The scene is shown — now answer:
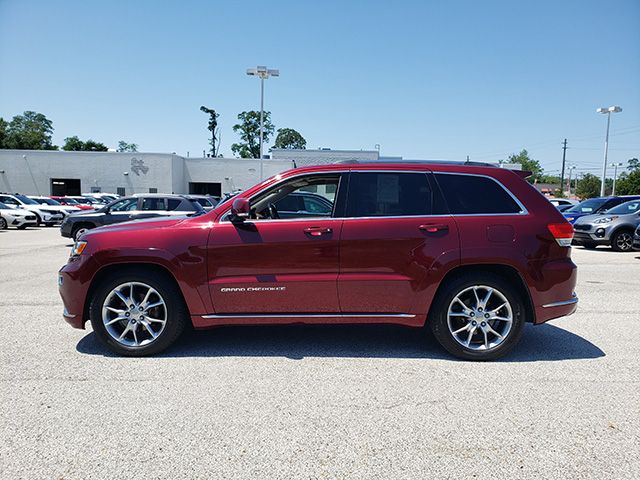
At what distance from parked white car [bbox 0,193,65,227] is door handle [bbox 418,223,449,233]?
2347 centimetres

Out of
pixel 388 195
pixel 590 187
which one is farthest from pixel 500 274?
pixel 590 187

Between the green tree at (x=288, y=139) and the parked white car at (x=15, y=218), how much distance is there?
100815 millimetres

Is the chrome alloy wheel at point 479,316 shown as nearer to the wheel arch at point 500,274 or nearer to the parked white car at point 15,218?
the wheel arch at point 500,274

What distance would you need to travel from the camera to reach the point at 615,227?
1263 centimetres

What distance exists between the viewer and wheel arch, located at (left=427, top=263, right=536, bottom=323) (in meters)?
4.07

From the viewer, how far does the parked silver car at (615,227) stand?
41.4 feet

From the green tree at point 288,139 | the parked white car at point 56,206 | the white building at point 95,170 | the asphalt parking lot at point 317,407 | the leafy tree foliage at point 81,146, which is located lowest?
the asphalt parking lot at point 317,407

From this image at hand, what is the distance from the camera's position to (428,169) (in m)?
4.21

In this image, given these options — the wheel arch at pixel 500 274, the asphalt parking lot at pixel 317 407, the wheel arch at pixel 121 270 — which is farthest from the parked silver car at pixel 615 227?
the wheel arch at pixel 121 270

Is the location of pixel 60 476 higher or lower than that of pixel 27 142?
lower

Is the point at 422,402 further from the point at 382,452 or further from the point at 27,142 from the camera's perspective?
the point at 27,142

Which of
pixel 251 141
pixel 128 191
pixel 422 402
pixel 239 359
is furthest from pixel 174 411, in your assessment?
pixel 251 141

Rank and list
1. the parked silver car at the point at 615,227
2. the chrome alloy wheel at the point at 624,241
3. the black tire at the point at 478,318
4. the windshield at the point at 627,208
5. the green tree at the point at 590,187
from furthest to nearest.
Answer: the green tree at the point at 590,187 < the windshield at the point at 627,208 < the chrome alloy wheel at the point at 624,241 < the parked silver car at the point at 615,227 < the black tire at the point at 478,318

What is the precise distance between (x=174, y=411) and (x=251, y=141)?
323ft
